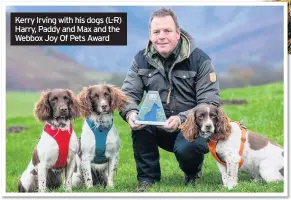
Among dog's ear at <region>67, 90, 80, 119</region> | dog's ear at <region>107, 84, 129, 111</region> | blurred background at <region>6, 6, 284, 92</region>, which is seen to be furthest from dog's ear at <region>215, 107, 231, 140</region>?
dog's ear at <region>67, 90, 80, 119</region>

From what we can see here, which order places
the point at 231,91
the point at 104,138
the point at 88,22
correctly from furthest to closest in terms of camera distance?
the point at 231,91 → the point at 88,22 → the point at 104,138

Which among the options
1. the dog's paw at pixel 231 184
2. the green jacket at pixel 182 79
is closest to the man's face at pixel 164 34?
the green jacket at pixel 182 79

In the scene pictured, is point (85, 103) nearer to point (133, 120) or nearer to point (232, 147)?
point (133, 120)

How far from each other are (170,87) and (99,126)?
85cm

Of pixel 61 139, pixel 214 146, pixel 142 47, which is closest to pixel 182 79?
pixel 142 47

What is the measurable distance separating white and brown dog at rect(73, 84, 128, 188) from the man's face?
2.06 feet

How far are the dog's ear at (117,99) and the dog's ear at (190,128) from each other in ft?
2.20

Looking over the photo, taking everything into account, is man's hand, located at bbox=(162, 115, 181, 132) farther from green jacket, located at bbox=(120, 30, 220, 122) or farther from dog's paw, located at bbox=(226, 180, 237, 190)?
dog's paw, located at bbox=(226, 180, 237, 190)

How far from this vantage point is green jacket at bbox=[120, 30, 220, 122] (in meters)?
7.05

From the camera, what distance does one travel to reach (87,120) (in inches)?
272

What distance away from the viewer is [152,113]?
22.8ft
